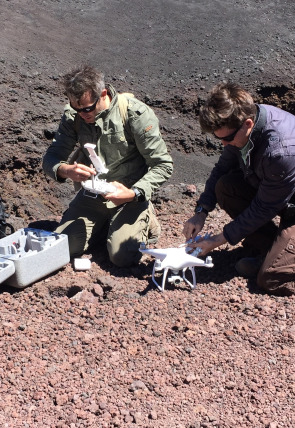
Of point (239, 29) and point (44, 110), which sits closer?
point (44, 110)

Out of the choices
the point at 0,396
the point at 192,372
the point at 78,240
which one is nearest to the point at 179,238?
the point at 78,240

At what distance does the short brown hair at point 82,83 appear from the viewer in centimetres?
393

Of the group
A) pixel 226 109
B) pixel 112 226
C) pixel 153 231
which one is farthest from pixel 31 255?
pixel 226 109

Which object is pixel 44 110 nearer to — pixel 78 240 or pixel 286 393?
pixel 78 240

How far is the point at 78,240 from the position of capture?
14.7 feet

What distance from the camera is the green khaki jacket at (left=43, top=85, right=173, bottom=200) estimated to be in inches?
167

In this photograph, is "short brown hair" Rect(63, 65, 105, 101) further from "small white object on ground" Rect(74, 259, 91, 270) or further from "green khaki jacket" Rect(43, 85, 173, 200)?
"small white object on ground" Rect(74, 259, 91, 270)

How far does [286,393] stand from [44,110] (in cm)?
398

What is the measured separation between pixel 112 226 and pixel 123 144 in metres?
0.62

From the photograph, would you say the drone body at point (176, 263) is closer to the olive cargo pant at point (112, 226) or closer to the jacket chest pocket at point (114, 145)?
the olive cargo pant at point (112, 226)

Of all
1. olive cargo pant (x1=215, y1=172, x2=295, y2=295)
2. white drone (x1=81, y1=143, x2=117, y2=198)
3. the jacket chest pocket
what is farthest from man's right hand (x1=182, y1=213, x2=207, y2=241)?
the jacket chest pocket

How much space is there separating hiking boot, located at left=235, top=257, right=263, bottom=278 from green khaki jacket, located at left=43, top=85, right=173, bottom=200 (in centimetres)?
79

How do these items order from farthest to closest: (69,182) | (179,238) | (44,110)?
1. (44,110)
2. (69,182)
3. (179,238)

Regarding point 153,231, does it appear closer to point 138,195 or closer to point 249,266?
point 138,195
